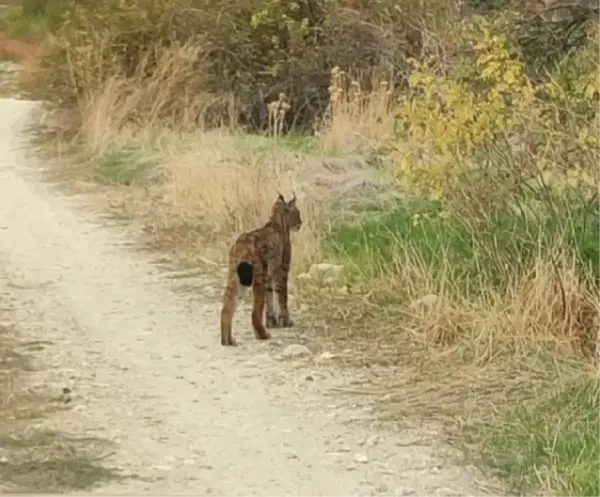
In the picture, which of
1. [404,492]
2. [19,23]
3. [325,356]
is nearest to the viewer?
[404,492]

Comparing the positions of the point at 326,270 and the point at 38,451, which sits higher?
the point at 38,451

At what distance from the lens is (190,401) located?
23.5 feet

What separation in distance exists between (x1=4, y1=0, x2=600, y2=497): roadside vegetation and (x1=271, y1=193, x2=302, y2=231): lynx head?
0.51 metres

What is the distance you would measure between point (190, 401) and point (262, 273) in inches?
53.7

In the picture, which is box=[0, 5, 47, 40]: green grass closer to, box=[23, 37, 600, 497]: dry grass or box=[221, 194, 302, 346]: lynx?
box=[23, 37, 600, 497]: dry grass

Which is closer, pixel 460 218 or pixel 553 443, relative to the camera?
pixel 553 443

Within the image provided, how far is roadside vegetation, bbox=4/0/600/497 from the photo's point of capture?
22.9ft

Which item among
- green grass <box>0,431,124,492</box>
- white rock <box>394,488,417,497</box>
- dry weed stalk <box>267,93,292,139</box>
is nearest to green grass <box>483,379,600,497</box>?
white rock <box>394,488,417,497</box>

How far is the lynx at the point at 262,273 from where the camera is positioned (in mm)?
8281

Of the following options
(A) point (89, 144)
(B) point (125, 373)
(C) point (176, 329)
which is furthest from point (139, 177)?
(B) point (125, 373)

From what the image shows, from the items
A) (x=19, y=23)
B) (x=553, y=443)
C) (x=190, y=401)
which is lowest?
(x=19, y=23)

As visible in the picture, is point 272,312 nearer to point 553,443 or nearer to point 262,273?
point 262,273

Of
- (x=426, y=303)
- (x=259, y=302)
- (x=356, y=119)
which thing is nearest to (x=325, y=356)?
(x=259, y=302)

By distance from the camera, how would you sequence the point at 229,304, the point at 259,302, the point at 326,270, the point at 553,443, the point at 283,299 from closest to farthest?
the point at 553,443
the point at 229,304
the point at 259,302
the point at 283,299
the point at 326,270
